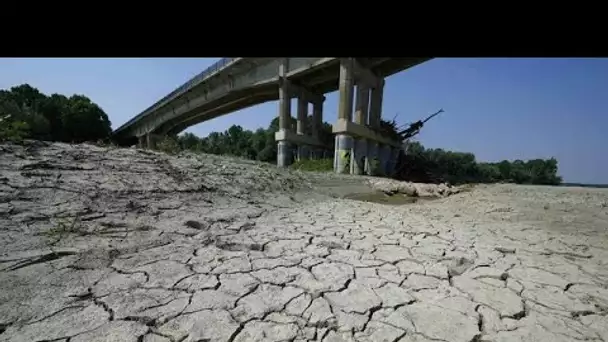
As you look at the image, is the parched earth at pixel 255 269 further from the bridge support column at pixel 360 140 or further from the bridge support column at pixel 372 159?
the bridge support column at pixel 372 159

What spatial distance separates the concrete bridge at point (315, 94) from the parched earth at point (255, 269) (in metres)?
8.46

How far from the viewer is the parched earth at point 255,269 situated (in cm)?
133

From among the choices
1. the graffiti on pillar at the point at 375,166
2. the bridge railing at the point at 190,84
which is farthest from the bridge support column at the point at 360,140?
the bridge railing at the point at 190,84

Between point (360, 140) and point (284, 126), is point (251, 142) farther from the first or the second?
point (360, 140)

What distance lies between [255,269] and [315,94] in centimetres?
1953

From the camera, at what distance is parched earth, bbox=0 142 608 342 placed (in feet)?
4.38

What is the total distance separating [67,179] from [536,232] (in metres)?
5.99

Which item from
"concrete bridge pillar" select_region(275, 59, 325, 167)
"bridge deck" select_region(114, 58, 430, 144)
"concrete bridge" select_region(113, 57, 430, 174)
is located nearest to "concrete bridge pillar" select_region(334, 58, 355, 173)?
"concrete bridge" select_region(113, 57, 430, 174)

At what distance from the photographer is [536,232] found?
3.31 meters

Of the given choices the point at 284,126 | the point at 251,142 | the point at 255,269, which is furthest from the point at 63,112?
the point at 255,269

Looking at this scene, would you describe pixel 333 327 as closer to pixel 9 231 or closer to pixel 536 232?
pixel 9 231
